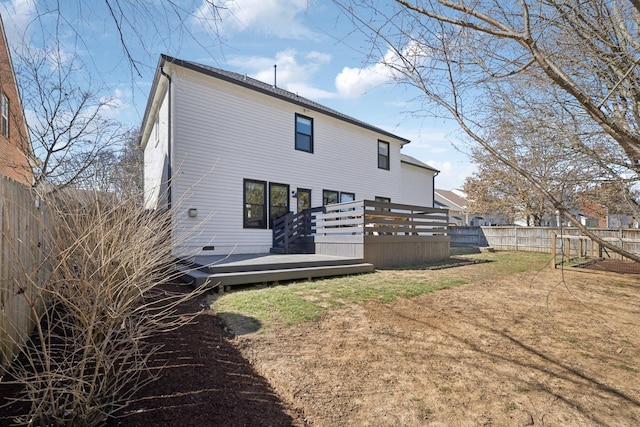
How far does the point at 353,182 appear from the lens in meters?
13.2

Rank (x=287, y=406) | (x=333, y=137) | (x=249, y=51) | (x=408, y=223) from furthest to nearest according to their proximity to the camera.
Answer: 1. (x=333, y=137)
2. (x=408, y=223)
3. (x=249, y=51)
4. (x=287, y=406)

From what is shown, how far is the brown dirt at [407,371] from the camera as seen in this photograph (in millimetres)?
2273

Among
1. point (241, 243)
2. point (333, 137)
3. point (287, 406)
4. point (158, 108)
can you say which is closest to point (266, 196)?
point (241, 243)

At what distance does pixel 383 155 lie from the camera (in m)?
14.7

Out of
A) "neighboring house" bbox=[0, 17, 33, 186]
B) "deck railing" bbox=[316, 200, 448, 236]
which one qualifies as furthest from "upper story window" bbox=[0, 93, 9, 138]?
"deck railing" bbox=[316, 200, 448, 236]

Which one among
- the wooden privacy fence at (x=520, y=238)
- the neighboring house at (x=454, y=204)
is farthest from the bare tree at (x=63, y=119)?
the neighboring house at (x=454, y=204)

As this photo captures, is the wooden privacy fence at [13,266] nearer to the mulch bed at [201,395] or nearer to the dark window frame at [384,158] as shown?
the mulch bed at [201,395]

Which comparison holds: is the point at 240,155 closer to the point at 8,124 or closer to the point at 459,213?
the point at 8,124

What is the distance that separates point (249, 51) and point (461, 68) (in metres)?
1.76

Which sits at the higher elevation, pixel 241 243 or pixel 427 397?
pixel 241 243

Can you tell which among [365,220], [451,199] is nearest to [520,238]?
[365,220]

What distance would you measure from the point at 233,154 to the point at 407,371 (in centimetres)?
841

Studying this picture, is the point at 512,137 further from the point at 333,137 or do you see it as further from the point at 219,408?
the point at 333,137

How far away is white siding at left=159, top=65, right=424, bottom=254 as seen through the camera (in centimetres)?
894
